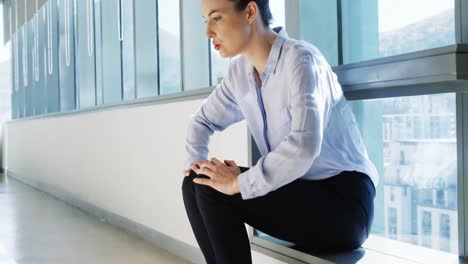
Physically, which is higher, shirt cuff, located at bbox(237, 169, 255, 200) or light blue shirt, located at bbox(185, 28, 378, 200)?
light blue shirt, located at bbox(185, 28, 378, 200)

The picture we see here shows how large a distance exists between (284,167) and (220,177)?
0.24m

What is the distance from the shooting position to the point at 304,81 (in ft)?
5.10

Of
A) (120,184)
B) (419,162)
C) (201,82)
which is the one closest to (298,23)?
(419,162)

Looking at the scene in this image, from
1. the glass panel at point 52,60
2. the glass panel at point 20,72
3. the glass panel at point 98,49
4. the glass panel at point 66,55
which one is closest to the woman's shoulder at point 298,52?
the glass panel at point 98,49

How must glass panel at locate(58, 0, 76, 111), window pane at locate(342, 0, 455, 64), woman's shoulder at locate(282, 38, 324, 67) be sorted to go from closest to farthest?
woman's shoulder at locate(282, 38, 324, 67) < window pane at locate(342, 0, 455, 64) < glass panel at locate(58, 0, 76, 111)

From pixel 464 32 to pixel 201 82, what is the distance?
6.57ft

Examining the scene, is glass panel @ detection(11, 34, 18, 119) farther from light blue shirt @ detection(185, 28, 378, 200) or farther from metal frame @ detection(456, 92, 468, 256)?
metal frame @ detection(456, 92, 468, 256)

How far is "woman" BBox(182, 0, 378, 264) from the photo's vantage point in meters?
1.55

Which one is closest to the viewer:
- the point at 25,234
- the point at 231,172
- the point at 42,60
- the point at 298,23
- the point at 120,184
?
the point at 231,172

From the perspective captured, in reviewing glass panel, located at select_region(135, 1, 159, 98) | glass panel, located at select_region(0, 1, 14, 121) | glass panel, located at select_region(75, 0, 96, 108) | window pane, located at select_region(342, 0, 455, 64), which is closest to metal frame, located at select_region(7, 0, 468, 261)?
window pane, located at select_region(342, 0, 455, 64)

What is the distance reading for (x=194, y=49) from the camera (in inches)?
138

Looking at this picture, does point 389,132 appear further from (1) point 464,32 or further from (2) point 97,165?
(2) point 97,165

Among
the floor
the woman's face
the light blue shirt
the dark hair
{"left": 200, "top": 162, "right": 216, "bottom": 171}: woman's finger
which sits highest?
the dark hair

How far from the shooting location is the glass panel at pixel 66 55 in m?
6.57
